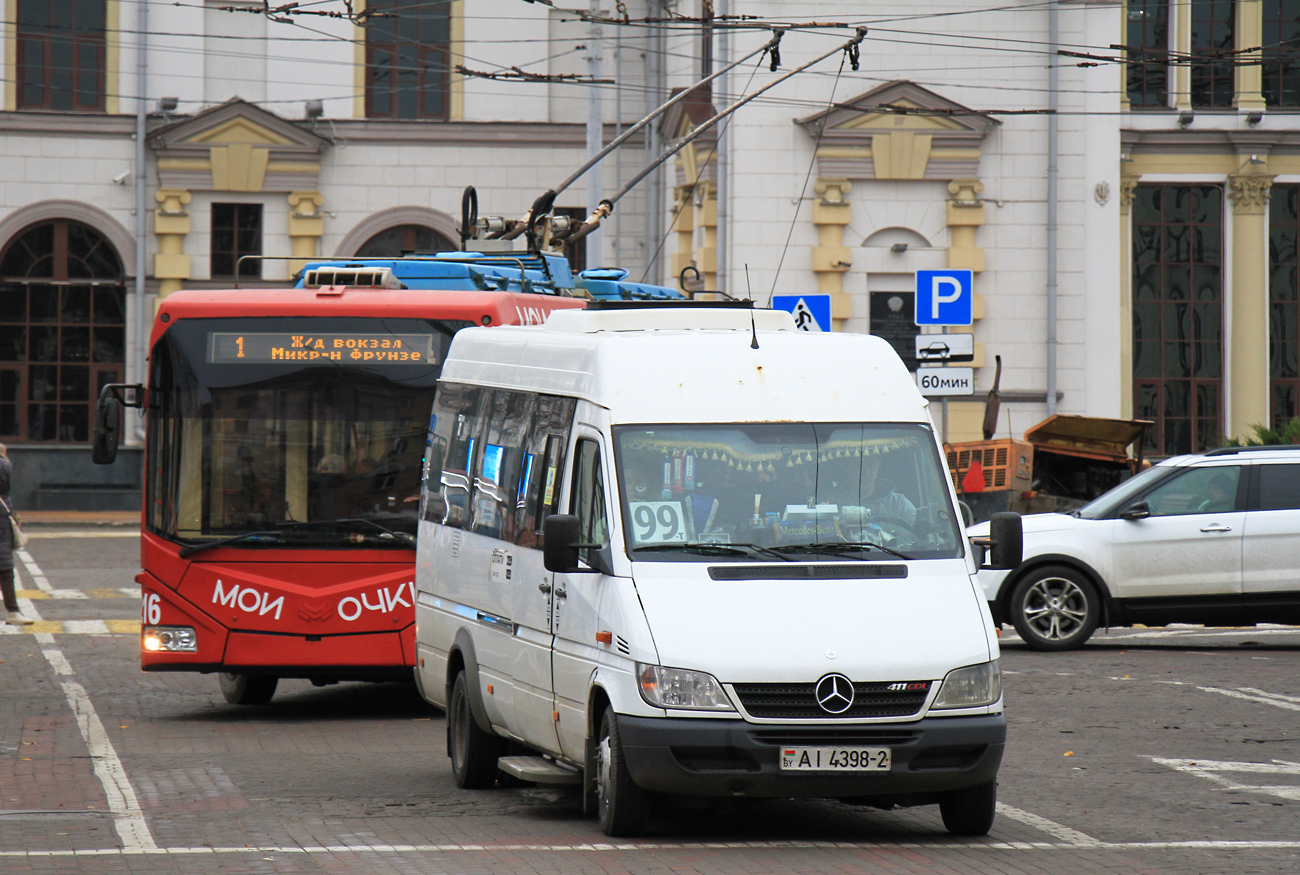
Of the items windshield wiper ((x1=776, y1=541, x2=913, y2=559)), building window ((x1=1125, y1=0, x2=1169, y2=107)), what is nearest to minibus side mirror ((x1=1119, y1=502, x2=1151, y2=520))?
windshield wiper ((x1=776, y1=541, x2=913, y2=559))

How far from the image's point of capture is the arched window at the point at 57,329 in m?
36.0

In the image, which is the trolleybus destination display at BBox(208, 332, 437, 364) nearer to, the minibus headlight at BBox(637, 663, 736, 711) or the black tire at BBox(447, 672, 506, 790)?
the black tire at BBox(447, 672, 506, 790)

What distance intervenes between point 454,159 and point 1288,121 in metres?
15.6

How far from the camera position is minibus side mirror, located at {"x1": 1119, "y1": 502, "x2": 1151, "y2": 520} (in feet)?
52.4

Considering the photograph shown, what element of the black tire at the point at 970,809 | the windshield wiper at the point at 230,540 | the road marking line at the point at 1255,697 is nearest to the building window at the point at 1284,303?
the road marking line at the point at 1255,697

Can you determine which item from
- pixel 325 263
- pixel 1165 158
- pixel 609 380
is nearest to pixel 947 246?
pixel 1165 158

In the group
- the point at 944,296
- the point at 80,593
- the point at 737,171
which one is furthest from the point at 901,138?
the point at 80,593

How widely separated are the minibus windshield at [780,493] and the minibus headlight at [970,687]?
637mm

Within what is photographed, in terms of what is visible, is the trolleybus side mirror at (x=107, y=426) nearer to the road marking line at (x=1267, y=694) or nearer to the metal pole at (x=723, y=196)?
the road marking line at (x=1267, y=694)

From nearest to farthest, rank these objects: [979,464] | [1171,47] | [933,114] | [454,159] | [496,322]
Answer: [496,322]
[979,464]
[933,114]
[1171,47]
[454,159]

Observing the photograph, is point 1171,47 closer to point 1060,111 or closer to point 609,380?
point 1060,111

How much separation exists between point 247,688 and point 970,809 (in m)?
6.68

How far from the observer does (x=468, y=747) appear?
31.5 ft

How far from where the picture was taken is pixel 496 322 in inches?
488
